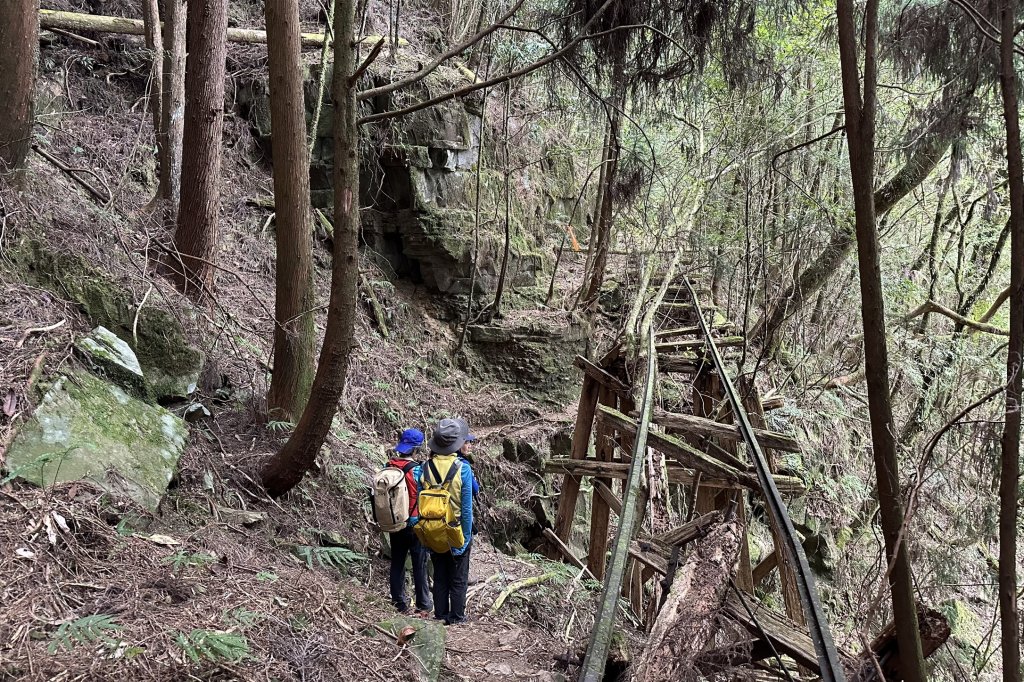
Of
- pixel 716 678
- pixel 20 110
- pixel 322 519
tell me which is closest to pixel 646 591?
pixel 322 519

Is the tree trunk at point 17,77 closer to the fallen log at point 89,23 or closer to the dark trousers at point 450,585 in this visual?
the dark trousers at point 450,585

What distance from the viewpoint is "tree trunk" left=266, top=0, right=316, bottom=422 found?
6.12 metres

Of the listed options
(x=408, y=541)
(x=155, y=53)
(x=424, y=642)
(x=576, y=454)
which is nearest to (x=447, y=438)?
(x=408, y=541)

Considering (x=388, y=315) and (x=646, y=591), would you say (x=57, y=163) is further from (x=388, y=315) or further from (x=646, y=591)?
(x=646, y=591)

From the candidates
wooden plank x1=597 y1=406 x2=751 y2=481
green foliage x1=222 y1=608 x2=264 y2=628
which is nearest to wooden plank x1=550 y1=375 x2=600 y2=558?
wooden plank x1=597 y1=406 x2=751 y2=481

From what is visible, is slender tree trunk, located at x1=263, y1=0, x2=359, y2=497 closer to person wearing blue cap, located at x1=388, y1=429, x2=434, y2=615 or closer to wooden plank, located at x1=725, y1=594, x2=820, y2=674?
person wearing blue cap, located at x1=388, y1=429, x2=434, y2=615

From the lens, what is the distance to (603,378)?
7961 millimetres

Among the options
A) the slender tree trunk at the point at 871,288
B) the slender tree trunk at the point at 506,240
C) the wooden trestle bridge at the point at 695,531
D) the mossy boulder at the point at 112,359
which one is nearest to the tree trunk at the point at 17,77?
the mossy boulder at the point at 112,359

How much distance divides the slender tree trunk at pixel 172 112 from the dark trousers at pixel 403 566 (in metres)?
5.09

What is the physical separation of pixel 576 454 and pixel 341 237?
4079 millimetres

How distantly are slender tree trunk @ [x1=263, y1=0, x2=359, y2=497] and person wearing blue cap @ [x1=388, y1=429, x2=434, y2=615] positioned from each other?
0.70 meters

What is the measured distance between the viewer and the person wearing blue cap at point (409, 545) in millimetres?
4887

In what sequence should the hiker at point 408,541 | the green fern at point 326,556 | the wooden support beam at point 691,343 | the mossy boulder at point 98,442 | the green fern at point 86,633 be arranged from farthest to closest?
the wooden support beam at point 691,343 → the green fern at point 326,556 → the hiker at point 408,541 → the mossy boulder at point 98,442 → the green fern at point 86,633

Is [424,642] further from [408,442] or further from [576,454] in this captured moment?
[576,454]
